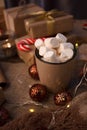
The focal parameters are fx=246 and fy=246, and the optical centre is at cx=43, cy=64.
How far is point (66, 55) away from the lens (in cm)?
77

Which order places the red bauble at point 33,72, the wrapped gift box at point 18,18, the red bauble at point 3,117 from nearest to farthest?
1. the red bauble at point 3,117
2. the red bauble at point 33,72
3. the wrapped gift box at point 18,18

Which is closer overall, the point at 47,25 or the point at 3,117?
the point at 3,117

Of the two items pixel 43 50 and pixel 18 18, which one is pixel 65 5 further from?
pixel 43 50

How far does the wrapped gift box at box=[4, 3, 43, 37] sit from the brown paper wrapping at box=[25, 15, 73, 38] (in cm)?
7

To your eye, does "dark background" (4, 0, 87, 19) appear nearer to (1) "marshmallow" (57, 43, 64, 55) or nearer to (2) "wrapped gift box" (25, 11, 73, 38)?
(2) "wrapped gift box" (25, 11, 73, 38)

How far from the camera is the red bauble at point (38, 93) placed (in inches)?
31.0

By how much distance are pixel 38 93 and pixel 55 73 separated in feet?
0.28

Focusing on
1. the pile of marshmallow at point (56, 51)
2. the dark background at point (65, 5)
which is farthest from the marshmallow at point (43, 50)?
the dark background at point (65, 5)

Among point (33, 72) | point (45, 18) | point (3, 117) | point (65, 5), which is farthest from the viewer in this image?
point (65, 5)

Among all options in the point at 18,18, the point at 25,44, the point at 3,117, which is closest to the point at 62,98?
the point at 3,117

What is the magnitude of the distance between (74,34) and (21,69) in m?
0.26

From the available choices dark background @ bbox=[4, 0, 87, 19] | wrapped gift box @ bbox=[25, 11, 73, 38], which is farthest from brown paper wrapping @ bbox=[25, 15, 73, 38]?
dark background @ bbox=[4, 0, 87, 19]

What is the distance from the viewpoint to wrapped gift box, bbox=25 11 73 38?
37.5 inches

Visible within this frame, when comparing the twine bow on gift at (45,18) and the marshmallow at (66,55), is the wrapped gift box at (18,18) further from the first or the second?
the marshmallow at (66,55)
